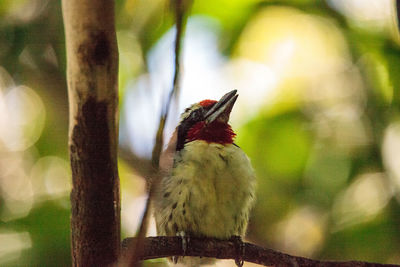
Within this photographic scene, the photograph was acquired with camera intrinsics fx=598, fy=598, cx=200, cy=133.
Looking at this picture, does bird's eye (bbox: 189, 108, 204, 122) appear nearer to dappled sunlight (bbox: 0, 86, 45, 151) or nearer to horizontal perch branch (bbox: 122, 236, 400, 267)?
horizontal perch branch (bbox: 122, 236, 400, 267)

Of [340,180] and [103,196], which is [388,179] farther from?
[103,196]

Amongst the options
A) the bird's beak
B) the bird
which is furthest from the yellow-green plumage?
the bird's beak

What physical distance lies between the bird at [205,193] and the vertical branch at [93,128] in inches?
40.3

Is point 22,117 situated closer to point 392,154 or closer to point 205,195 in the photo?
point 205,195

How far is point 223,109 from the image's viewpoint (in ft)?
11.8

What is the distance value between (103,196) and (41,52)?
74.7 inches

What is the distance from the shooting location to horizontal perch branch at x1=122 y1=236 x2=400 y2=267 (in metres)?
2.42

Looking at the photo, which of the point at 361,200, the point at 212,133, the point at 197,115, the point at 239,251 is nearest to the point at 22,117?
the point at 197,115

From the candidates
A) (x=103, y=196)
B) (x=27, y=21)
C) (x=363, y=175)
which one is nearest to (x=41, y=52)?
(x=27, y=21)

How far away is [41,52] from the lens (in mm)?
3578

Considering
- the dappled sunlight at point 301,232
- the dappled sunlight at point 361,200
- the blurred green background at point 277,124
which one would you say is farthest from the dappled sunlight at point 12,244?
the dappled sunlight at point 361,200

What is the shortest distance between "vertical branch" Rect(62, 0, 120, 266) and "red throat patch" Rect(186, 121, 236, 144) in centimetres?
151

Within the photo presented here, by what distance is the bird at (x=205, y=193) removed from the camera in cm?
312

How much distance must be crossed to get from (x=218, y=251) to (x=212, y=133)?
824mm
